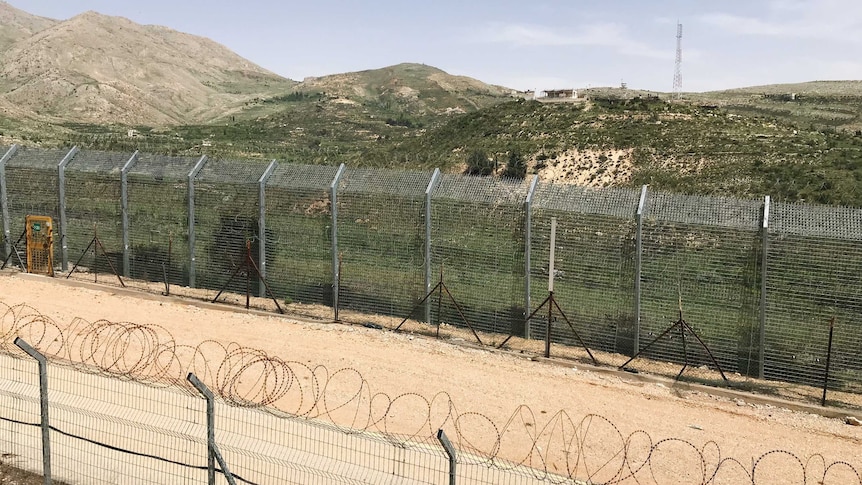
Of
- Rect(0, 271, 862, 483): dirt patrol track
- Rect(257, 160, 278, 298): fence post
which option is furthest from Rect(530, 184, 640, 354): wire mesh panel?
Rect(257, 160, 278, 298): fence post

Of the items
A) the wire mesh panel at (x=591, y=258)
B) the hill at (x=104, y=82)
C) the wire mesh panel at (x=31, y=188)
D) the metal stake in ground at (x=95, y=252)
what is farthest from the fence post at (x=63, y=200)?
the hill at (x=104, y=82)

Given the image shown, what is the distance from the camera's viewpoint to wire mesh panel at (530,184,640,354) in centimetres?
1178

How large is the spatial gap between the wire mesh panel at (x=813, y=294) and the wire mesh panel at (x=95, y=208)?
13909mm

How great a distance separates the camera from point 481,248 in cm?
1278

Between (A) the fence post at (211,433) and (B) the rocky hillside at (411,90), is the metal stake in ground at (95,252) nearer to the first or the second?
(A) the fence post at (211,433)

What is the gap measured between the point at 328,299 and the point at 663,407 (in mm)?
7259

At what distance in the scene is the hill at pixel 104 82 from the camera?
4277 inches

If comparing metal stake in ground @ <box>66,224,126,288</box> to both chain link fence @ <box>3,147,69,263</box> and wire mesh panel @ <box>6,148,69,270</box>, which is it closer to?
chain link fence @ <box>3,147,69,263</box>

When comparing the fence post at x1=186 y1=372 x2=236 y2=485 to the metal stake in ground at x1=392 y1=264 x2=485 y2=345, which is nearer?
the fence post at x1=186 y1=372 x2=236 y2=485

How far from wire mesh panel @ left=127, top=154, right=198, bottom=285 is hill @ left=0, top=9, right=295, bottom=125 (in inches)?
2939

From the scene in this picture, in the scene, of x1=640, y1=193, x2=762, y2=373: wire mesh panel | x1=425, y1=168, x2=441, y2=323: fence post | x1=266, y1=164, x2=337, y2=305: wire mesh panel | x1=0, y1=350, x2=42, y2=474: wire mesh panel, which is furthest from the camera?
x1=266, y1=164, x2=337, y2=305: wire mesh panel

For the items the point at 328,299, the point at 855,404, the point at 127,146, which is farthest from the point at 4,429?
the point at 127,146

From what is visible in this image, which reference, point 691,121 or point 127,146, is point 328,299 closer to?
point 691,121

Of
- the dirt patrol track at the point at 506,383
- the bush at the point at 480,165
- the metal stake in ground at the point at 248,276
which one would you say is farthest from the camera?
the bush at the point at 480,165
